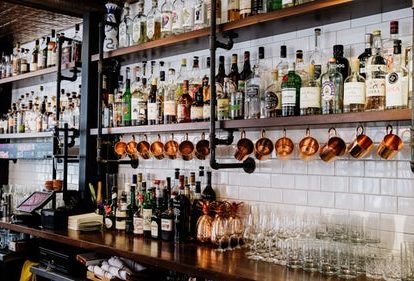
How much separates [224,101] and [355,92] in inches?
30.6

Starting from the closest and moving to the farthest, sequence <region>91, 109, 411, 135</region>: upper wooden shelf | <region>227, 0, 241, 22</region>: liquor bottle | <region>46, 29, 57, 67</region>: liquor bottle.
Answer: <region>91, 109, 411, 135</region>: upper wooden shelf < <region>227, 0, 241, 22</region>: liquor bottle < <region>46, 29, 57, 67</region>: liquor bottle

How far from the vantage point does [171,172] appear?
3314 mm

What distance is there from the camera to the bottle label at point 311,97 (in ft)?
7.26

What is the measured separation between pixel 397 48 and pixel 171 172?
178cm

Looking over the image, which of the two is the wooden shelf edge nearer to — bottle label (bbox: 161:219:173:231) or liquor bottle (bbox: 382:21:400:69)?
liquor bottle (bbox: 382:21:400:69)

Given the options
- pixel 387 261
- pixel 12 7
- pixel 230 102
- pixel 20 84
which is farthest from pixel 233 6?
pixel 20 84

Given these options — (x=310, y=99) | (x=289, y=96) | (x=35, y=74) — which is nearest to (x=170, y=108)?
(x=289, y=96)

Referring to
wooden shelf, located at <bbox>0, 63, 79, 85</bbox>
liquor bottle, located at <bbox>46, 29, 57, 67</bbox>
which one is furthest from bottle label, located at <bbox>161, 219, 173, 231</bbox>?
liquor bottle, located at <bbox>46, 29, 57, 67</bbox>

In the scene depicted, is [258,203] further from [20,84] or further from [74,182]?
[20,84]

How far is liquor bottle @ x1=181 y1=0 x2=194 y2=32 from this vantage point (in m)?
2.84

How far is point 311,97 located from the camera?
221cm

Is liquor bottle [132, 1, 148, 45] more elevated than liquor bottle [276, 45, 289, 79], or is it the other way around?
liquor bottle [132, 1, 148, 45]

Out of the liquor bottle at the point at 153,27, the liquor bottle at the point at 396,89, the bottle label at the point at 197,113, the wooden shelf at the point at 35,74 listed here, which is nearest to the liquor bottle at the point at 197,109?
the bottle label at the point at 197,113

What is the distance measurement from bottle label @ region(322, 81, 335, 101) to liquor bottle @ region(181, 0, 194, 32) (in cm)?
101
